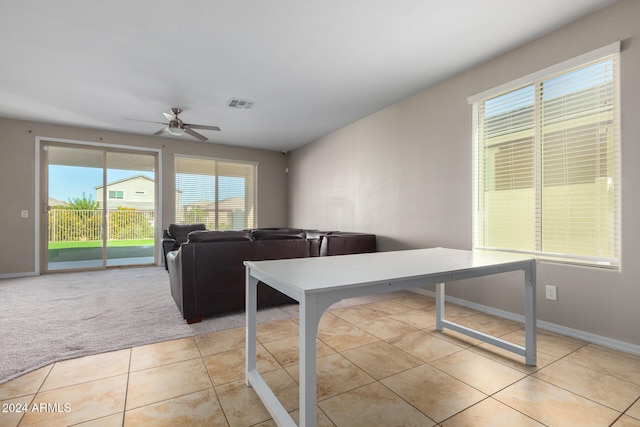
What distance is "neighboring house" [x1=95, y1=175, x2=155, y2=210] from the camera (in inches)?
223

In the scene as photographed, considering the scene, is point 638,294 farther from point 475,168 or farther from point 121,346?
point 121,346

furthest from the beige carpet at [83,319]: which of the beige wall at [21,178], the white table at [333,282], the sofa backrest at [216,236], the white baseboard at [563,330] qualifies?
the white baseboard at [563,330]

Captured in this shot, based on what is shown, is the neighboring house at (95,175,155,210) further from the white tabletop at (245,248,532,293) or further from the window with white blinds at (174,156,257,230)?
the white tabletop at (245,248,532,293)

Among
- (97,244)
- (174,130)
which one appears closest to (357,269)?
(174,130)

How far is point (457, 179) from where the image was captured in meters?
3.35

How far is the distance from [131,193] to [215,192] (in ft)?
5.38

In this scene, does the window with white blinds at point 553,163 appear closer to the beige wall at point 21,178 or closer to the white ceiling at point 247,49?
the white ceiling at point 247,49

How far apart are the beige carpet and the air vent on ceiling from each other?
2.78 meters

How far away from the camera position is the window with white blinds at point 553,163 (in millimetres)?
2297

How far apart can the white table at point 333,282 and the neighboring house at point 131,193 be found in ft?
17.5

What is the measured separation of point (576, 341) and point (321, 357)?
81.5 inches

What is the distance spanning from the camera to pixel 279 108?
14.6 feet

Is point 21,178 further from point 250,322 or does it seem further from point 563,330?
point 563,330

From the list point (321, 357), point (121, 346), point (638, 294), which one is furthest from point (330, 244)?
point (638, 294)
